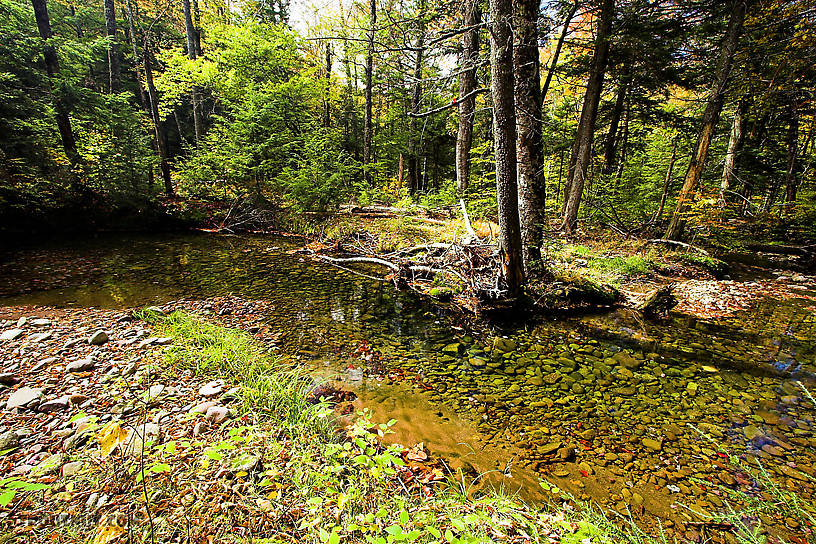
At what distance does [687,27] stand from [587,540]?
14.0 m

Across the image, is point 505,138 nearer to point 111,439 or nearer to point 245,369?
point 245,369

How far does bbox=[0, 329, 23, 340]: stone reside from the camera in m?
4.12

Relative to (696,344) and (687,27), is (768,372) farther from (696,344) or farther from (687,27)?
(687,27)

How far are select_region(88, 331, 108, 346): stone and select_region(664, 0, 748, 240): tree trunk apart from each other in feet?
45.1

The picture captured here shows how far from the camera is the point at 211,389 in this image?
324cm

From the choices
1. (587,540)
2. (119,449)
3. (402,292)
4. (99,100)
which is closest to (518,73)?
(402,292)

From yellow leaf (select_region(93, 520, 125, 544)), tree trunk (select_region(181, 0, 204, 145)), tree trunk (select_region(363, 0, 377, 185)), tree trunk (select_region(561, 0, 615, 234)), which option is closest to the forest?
yellow leaf (select_region(93, 520, 125, 544))

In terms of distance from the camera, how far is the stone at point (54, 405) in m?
2.80

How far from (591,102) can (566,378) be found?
377 inches

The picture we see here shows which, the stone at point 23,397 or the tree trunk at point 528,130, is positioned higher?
the tree trunk at point 528,130

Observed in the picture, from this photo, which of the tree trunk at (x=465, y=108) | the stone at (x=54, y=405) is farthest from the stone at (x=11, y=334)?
the tree trunk at (x=465, y=108)

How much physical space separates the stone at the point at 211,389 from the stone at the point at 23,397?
4.42 feet

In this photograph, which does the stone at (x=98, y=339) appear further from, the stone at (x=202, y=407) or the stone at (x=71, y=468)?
the stone at (x=71, y=468)

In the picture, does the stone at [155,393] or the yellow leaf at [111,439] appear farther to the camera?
the stone at [155,393]
